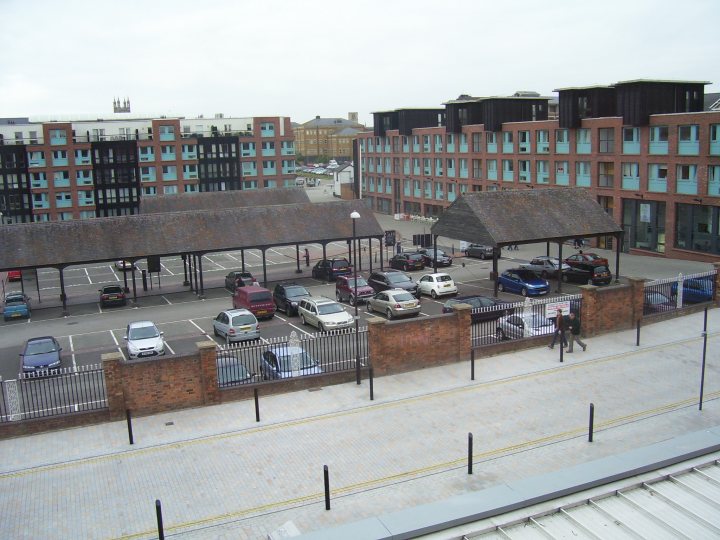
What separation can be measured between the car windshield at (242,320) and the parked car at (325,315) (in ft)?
9.49

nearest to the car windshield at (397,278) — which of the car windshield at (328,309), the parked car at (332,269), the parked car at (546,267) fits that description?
the parked car at (332,269)

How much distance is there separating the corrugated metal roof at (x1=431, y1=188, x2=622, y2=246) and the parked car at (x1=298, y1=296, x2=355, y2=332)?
31.0 feet

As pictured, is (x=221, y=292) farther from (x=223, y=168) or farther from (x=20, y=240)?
(x=223, y=168)

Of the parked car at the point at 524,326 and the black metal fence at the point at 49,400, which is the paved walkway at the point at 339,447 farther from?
the parked car at the point at 524,326

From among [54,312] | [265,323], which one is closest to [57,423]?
[265,323]

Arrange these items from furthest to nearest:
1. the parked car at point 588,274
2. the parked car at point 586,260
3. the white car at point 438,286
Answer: the parked car at point 586,260
the parked car at point 588,274
the white car at point 438,286

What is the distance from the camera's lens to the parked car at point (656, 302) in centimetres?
2722

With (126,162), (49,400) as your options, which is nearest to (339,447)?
(49,400)

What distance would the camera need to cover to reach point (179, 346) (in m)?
29.3

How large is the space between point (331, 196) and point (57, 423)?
93167 millimetres

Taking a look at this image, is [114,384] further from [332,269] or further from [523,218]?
[332,269]

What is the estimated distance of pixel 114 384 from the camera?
1830 cm

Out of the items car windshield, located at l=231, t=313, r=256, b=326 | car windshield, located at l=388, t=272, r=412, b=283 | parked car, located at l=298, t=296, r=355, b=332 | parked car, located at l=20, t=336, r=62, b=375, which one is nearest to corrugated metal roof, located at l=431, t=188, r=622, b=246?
car windshield, located at l=388, t=272, r=412, b=283

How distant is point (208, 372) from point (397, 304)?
1383cm
